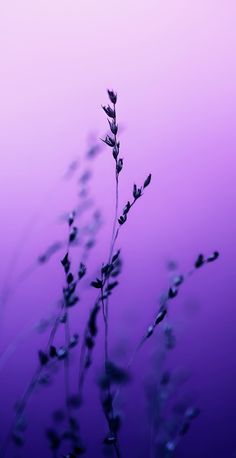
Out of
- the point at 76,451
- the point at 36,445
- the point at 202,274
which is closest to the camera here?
the point at 76,451

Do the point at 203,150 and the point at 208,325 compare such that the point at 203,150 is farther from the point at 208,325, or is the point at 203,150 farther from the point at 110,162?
the point at 208,325

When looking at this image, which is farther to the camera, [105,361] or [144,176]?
[144,176]

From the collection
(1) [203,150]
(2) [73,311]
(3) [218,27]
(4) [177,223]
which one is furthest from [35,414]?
(3) [218,27]

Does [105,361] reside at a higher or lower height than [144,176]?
lower

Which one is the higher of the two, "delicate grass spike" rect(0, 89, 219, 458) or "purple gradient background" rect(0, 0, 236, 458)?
"purple gradient background" rect(0, 0, 236, 458)

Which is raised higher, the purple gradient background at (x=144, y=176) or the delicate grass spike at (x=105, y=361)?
the purple gradient background at (x=144, y=176)

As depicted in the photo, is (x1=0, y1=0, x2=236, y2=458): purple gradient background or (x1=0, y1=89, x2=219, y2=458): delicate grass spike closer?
(x1=0, y1=89, x2=219, y2=458): delicate grass spike

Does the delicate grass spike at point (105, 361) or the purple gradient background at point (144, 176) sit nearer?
the delicate grass spike at point (105, 361)

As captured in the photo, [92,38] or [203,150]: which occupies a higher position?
[92,38]
